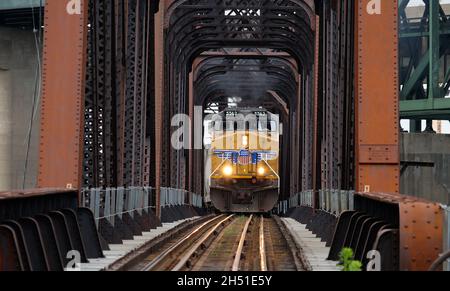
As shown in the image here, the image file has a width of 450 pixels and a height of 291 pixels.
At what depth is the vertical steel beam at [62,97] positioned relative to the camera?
14.4 m

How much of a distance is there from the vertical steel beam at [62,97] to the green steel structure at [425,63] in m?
31.0

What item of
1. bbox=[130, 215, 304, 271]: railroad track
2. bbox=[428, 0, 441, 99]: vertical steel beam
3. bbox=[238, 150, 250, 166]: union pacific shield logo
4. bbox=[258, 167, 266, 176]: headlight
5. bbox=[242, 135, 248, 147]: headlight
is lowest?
bbox=[130, 215, 304, 271]: railroad track

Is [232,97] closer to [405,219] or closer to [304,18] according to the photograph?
[304,18]

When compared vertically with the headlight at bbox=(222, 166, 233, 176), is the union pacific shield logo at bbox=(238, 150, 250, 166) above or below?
above

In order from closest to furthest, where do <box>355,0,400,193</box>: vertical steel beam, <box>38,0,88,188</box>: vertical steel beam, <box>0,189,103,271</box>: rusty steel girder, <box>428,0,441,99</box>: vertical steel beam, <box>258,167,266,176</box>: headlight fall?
<box>0,189,103,271</box>: rusty steel girder < <box>38,0,88,188</box>: vertical steel beam < <box>355,0,400,193</box>: vertical steel beam < <box>258,167,266,176</box>: headlight < <box>428,0,441,99</box>: vertical steel beam

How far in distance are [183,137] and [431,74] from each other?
1403 cm

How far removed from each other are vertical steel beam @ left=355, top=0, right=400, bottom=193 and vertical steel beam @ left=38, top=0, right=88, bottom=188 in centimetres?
502

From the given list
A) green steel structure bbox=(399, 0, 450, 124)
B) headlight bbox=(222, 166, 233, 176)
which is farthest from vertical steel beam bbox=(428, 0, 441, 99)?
headlight bbox=(222, 166, 233, 176)

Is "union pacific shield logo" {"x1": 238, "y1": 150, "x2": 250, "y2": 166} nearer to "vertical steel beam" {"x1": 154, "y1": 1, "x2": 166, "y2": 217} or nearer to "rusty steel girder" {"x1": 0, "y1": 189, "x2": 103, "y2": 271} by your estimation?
"vertical steel beam" {"x1": 154, "y1": 1, "x2": 166, "y2": 217}

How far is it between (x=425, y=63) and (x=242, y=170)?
1382 centimetres

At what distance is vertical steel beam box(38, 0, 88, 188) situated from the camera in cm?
1443

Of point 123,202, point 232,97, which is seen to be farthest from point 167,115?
point 232,97

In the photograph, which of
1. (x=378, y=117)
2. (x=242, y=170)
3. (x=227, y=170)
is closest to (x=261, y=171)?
(x=242, y=170)

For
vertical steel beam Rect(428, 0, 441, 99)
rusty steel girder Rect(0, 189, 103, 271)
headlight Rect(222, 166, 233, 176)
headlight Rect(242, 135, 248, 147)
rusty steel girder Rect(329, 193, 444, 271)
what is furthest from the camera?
vertical steel beam Rect(428, 0, 441, 99)
